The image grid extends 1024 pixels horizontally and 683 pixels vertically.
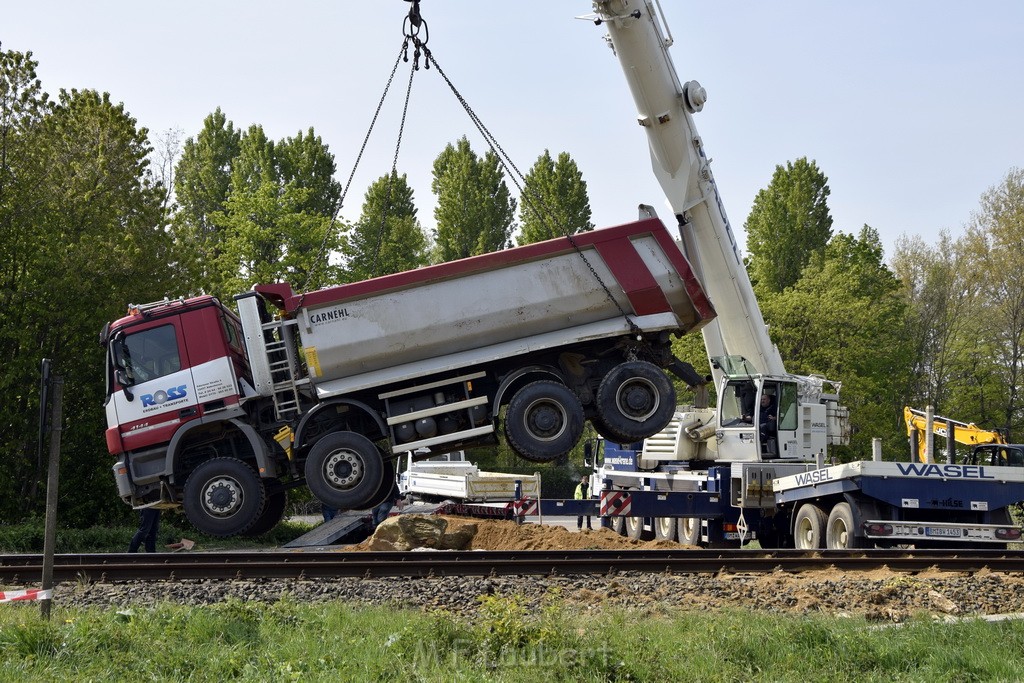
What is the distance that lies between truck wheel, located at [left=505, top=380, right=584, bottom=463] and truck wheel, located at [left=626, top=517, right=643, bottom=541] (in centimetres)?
1122

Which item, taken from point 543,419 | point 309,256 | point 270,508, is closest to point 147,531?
point 270,508

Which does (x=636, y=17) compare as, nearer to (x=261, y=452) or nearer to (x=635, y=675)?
(x=261, y=452)

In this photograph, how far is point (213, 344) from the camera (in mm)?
12742

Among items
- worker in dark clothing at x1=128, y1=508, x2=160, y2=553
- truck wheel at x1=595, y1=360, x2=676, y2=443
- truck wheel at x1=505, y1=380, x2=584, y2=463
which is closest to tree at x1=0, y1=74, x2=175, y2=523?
worker in dark clothing at x1=128, y1=508, x2=160, y2=553

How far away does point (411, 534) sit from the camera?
55.1ft

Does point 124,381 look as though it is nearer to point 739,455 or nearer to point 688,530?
point 739,455

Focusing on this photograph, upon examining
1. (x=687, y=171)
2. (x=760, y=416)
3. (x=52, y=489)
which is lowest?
(x=760, y=416)

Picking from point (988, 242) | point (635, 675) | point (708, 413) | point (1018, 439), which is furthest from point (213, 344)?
point (988, 242)

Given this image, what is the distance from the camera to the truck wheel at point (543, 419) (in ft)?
40.3

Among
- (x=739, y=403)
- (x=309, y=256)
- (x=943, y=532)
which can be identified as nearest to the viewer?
(x=943, y=532)

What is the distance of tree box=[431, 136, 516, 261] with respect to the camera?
52438mm

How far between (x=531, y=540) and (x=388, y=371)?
710cm

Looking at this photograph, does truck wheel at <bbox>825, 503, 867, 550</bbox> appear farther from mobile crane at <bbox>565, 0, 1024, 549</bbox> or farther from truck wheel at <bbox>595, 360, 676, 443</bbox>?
truck wheel at <bbox>595, 360, 676, 443</bbox>

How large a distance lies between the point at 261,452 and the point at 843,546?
28.4 ft
